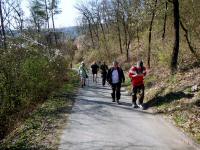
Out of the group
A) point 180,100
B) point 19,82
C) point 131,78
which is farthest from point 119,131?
point 131,78

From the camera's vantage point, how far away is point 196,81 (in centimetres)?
1752

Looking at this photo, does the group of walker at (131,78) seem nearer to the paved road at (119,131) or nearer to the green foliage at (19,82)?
the paved road at (119,131)

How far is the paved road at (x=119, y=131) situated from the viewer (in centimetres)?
1050

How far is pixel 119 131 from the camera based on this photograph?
1231 centimetres

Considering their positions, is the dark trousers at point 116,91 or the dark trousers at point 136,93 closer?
the dark trousers at point 136,93

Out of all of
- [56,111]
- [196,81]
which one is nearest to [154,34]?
[196,81]

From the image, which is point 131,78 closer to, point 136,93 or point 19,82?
point 136,93

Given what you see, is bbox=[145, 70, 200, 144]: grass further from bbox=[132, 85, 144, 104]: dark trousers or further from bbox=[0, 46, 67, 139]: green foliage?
bbox=[0, 46, 67, 139]: green foliage

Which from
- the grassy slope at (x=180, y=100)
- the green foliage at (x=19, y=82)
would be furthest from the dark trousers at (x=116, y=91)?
the green foliage at (x=19, y=82)

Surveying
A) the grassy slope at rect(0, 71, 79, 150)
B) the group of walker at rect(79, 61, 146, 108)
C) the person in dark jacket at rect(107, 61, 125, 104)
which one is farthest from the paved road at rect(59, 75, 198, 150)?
the person in dark jacket at rect(107, 61, 125, 104)

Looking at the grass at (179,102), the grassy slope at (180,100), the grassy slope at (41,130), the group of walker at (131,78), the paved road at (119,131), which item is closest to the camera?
the paved road at (119,131)

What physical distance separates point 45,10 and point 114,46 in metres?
13.4

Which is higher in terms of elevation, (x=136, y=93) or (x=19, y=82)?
(x=19, y=82)

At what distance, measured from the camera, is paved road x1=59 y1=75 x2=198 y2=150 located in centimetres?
1050
